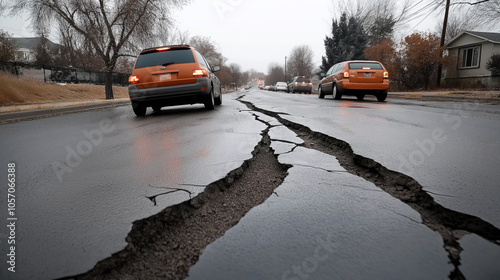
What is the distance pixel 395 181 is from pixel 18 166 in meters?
3.28

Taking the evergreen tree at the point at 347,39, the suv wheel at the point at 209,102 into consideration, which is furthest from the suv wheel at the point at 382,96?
the evergreen tree at the point at 347,39

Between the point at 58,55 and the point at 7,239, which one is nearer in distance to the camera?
the point at 7,239

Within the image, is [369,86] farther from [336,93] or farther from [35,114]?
[35,114]

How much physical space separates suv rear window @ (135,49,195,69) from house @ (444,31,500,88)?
21.2m

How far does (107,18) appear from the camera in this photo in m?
16.2

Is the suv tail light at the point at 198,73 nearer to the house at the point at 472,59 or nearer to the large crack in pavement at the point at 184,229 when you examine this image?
the large crack in pavement at the point at 184,229

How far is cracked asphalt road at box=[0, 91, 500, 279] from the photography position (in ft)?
3.28

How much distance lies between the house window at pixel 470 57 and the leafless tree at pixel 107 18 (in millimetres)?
23400

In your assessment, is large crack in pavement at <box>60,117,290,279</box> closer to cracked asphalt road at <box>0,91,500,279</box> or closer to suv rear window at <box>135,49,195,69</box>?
cracked asphalt road at <box>0,91,500,279</box>

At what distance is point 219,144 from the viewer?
10.1 ft

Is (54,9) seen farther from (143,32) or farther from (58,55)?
(58,55)

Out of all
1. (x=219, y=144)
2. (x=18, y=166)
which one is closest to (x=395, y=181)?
(x=219, y=144)

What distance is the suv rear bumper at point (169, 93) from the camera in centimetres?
588

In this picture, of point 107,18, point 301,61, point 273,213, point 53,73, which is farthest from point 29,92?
point 301,61
